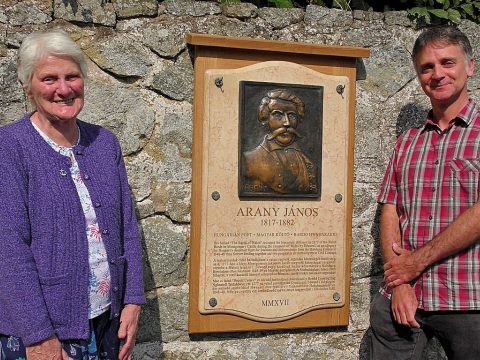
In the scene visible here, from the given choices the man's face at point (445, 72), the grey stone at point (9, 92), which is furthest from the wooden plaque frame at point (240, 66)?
the grey stone at point (9, 92)

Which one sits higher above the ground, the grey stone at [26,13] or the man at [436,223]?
the grey stone at [26,13]

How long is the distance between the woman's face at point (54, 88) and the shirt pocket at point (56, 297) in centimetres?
54

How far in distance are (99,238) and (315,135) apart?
1400 millimetres

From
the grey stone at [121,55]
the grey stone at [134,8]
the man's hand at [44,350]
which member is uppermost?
the grey stone at [134,8]

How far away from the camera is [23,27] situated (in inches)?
119

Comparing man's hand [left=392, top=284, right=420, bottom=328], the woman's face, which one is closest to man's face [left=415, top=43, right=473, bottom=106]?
man's hand [left=392, top=284, right=420, bottom=328]

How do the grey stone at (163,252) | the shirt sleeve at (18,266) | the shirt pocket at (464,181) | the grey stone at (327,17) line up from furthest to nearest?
the grey stone at (327,17), the grey stone at (163,252), the shirt pocket at (464,181), the shirt sleeve at (18,266)

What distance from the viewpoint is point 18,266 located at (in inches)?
85.9

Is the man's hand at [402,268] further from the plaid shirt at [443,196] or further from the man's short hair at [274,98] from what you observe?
the man's short hair at [274,98]

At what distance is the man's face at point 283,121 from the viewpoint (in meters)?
3.34

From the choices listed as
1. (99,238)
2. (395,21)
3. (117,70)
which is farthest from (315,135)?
(99,238)

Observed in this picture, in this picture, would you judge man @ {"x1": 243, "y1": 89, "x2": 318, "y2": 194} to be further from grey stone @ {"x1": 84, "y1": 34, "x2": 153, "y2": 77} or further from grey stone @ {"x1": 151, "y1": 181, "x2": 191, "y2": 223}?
grey stone @ {"x1": 84, "y1": 34, "x2": 153, "y2": 77}

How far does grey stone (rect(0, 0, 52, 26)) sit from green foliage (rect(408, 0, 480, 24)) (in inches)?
70.9

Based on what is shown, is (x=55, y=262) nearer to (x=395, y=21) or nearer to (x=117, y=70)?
(x=117, y=70)
